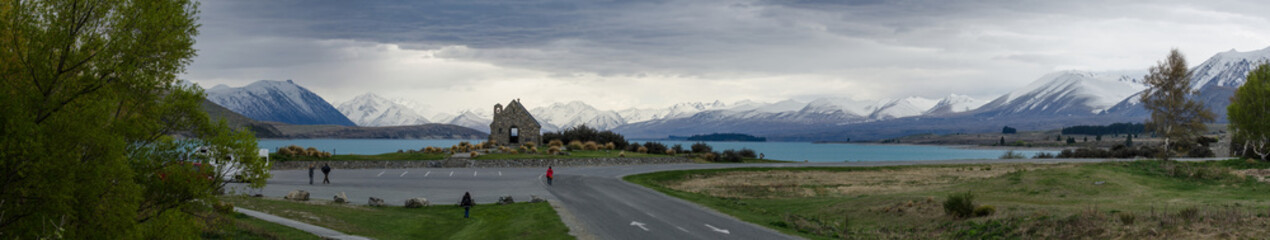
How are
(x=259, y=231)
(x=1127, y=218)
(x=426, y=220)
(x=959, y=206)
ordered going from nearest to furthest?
(x=259, y=231) → (x=1127, y=218) → (x=959, y=206) → (x=426, y=220)

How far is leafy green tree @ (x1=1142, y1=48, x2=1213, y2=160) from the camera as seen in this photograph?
6218 centimetres

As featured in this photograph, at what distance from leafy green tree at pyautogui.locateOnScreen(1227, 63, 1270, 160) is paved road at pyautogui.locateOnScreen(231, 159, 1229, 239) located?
38.4 metres

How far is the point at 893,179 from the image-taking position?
56.8m

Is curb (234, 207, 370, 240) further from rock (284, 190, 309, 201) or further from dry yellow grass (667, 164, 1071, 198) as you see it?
dry yellow grass (667, 164, 1071, 198)

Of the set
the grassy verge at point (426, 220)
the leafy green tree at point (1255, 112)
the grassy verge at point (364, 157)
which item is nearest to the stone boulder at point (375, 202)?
the grassy verge at point (426, 220)

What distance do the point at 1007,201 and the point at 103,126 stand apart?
105 feet

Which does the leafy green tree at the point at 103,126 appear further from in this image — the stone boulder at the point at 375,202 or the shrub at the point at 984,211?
the shrub at the point at 984,211

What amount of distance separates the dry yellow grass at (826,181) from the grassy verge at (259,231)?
2731 centimetres

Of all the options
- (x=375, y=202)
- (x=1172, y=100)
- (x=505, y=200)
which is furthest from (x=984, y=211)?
(x=1172, y=100)

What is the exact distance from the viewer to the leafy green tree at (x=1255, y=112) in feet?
172

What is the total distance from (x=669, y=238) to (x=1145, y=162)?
49.9 meters

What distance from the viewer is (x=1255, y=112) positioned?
53.7 meters

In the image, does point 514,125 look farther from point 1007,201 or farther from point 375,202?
point 1007,201

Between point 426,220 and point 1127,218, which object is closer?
point 1127,218
